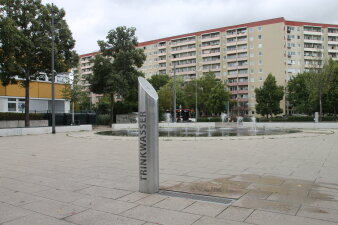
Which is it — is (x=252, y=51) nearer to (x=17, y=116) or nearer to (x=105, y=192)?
(x=17, y=116)

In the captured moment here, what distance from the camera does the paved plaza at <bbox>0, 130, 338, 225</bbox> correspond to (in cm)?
→ 403

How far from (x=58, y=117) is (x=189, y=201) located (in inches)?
1269

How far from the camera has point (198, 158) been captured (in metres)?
9.52

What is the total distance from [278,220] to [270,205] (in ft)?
2.09

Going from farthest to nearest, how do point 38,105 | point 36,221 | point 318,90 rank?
point 38,105
point 318,90
point 36,221

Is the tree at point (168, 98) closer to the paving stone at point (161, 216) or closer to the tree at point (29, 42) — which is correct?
the tree at point (29, 42)

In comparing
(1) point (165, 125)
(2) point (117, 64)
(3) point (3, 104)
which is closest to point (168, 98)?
(2) point (117, 64)

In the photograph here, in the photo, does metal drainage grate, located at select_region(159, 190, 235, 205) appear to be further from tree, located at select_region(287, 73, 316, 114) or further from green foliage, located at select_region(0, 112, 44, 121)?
tree, located at select_region(287, 73, 316, 114)

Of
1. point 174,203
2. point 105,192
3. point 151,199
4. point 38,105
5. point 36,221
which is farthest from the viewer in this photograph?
point 38,105

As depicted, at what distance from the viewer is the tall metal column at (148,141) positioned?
524 centimetres

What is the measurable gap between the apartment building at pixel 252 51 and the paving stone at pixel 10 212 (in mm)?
81772

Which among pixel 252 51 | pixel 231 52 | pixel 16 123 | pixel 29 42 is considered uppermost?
pixel 231 52

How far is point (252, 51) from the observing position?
90375mm

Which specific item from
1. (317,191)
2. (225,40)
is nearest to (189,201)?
(317,191)
